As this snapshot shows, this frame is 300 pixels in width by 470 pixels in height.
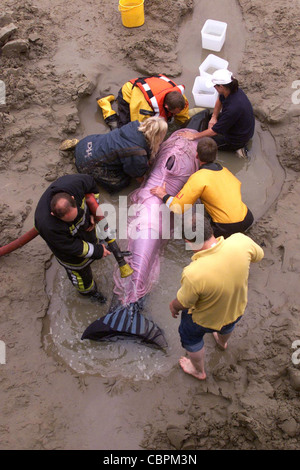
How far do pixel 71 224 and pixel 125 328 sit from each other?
104 centimetres

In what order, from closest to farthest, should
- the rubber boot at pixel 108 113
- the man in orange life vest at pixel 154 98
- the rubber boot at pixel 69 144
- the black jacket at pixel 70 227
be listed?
1. the black jacket at pixel 70 227
2. the man in orange life vest at pixel 154 98
3. the rubber boot at pixel 69 144
4. the rubber boot at pixel 108 113

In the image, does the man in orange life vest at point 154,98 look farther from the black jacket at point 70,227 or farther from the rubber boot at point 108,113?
the black jacket at point 70,227

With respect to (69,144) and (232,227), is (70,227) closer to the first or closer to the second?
(232,227)

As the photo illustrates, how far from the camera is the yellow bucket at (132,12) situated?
5.34 meters

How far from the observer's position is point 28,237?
3445 millimetres

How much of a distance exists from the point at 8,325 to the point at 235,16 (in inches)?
220

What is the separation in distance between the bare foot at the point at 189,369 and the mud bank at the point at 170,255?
0.07 metres

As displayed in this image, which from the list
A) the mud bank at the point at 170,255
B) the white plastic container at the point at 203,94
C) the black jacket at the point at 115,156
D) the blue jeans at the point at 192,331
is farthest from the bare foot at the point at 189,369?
the white plastic container at the point at 203,94

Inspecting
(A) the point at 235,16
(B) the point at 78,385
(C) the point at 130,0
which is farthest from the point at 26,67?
(B) the point at 78,385

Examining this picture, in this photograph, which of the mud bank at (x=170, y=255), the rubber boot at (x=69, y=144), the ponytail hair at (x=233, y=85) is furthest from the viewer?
the rubber boot at (x=69, y=144)

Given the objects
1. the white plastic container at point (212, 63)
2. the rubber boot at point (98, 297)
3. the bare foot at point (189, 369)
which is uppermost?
the white plastic container at point (212, 63)

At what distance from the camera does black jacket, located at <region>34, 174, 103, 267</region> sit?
280 cm

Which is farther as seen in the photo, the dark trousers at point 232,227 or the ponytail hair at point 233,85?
the ponytail hair at point 233,85

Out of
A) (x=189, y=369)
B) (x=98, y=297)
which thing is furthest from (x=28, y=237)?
(x=189, y=369)
